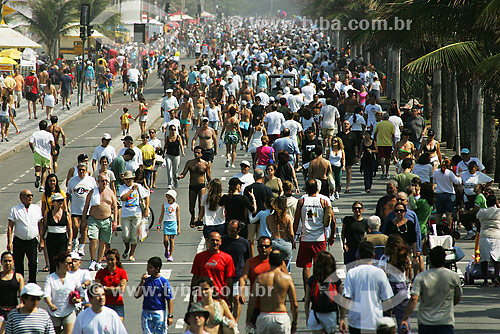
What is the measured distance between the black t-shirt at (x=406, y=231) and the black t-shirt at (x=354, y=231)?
383 millimetres

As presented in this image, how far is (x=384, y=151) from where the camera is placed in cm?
2397

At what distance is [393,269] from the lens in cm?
1131

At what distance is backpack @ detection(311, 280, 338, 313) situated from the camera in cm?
1067

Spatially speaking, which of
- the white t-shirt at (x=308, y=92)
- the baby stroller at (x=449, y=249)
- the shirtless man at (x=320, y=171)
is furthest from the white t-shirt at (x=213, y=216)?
the white t-shirt at (x=308, y=92)

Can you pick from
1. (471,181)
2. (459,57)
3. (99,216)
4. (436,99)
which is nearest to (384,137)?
(459,57)

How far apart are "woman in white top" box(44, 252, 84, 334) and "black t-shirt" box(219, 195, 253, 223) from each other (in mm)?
3588

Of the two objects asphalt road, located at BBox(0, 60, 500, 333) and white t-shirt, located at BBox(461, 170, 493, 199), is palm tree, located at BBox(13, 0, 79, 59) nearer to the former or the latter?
asphalt road, located at BBox(0, 60, 500, 333)

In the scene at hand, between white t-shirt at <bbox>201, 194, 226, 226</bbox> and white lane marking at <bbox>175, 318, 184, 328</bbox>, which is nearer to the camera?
white lane marking at <bbox>175, 318, 184, 328</bbox>

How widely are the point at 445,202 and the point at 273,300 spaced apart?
28.1 feet

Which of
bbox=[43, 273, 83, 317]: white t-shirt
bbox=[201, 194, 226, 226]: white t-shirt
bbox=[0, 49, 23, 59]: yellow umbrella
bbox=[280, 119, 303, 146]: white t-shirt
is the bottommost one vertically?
bbox=[43, 273, 83, 317]: white t-shirt

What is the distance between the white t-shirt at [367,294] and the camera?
33.8 feet

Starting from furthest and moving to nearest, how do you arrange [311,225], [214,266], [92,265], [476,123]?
[476,123] < [92,265] < [311,225] < [214,266]

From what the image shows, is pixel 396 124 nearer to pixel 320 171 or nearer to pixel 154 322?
pixel 320 171

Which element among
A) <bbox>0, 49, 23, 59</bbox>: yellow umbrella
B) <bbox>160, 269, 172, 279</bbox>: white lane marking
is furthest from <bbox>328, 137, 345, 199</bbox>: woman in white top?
<bbox>0, 49, 23, 59</bbox>: yellow umbrella
